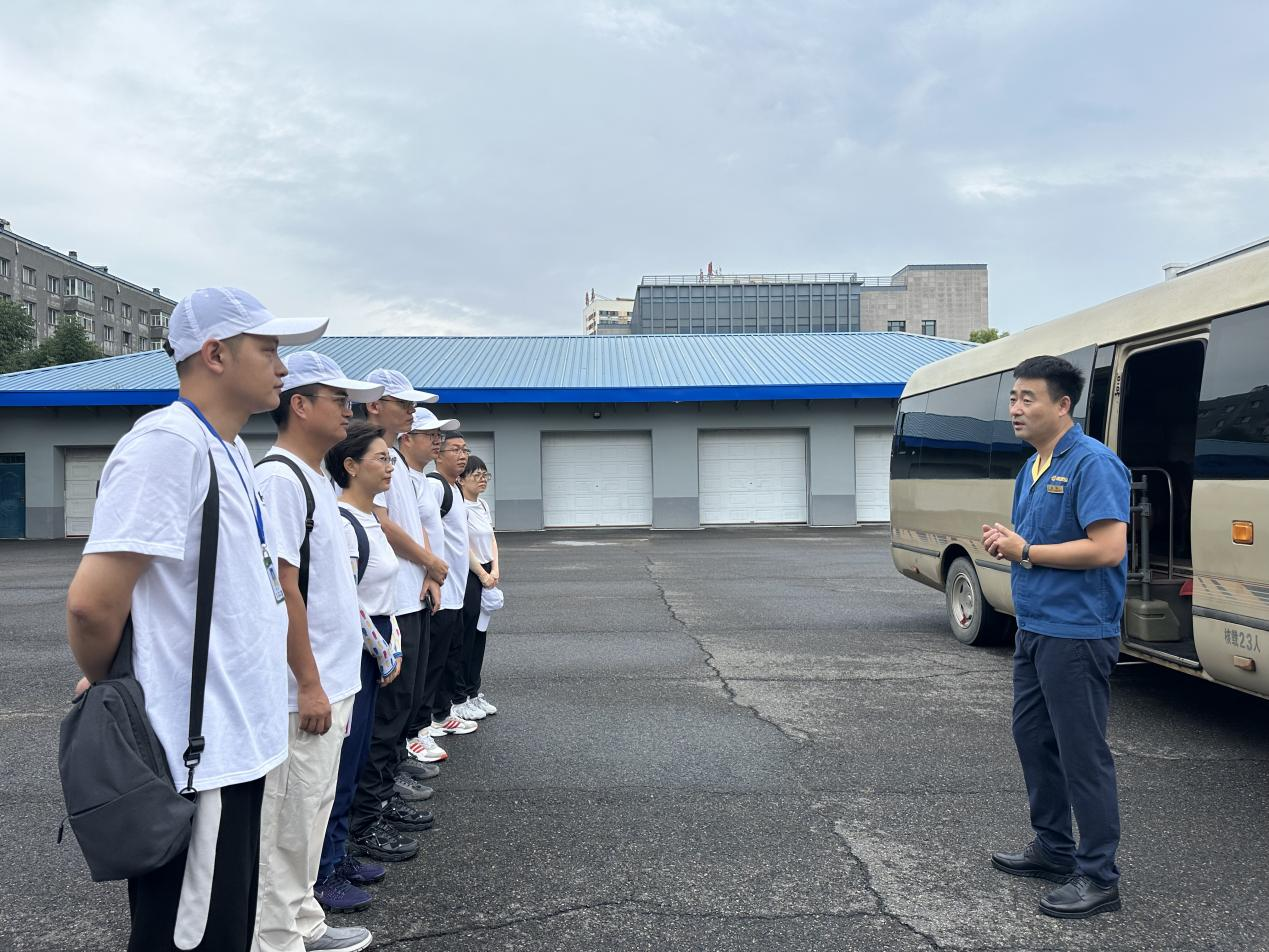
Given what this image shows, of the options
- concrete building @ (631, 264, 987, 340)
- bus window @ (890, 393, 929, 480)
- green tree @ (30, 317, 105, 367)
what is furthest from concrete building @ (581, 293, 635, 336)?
bus window @ (890, 393, 929, 480)

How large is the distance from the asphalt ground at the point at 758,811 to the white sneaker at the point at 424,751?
116 mm

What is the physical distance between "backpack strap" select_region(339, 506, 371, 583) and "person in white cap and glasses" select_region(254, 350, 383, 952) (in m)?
0.50

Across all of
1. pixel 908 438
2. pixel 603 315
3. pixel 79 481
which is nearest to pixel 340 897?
pixel 908 438

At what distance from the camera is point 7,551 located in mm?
21984

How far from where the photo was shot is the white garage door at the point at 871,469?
26250mm

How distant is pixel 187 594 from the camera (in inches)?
81.9

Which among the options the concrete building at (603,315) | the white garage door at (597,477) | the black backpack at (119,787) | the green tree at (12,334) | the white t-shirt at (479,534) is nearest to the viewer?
the black backpack at (119,787)

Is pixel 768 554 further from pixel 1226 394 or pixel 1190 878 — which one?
pixel 1190 878

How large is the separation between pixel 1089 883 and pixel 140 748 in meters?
3.26

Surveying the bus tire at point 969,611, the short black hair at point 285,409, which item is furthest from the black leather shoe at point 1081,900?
the bus tire at point 969,611

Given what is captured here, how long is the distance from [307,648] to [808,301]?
85734 millimetres

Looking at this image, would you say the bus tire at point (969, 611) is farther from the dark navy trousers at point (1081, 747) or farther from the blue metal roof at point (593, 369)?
the blue metal roof at point (593, 369)

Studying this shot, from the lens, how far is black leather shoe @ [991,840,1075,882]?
369 centimetres

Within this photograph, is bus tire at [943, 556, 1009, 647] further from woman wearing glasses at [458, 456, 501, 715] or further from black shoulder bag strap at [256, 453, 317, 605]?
black shoulder bag strap at [256, 453, 317, 605]
